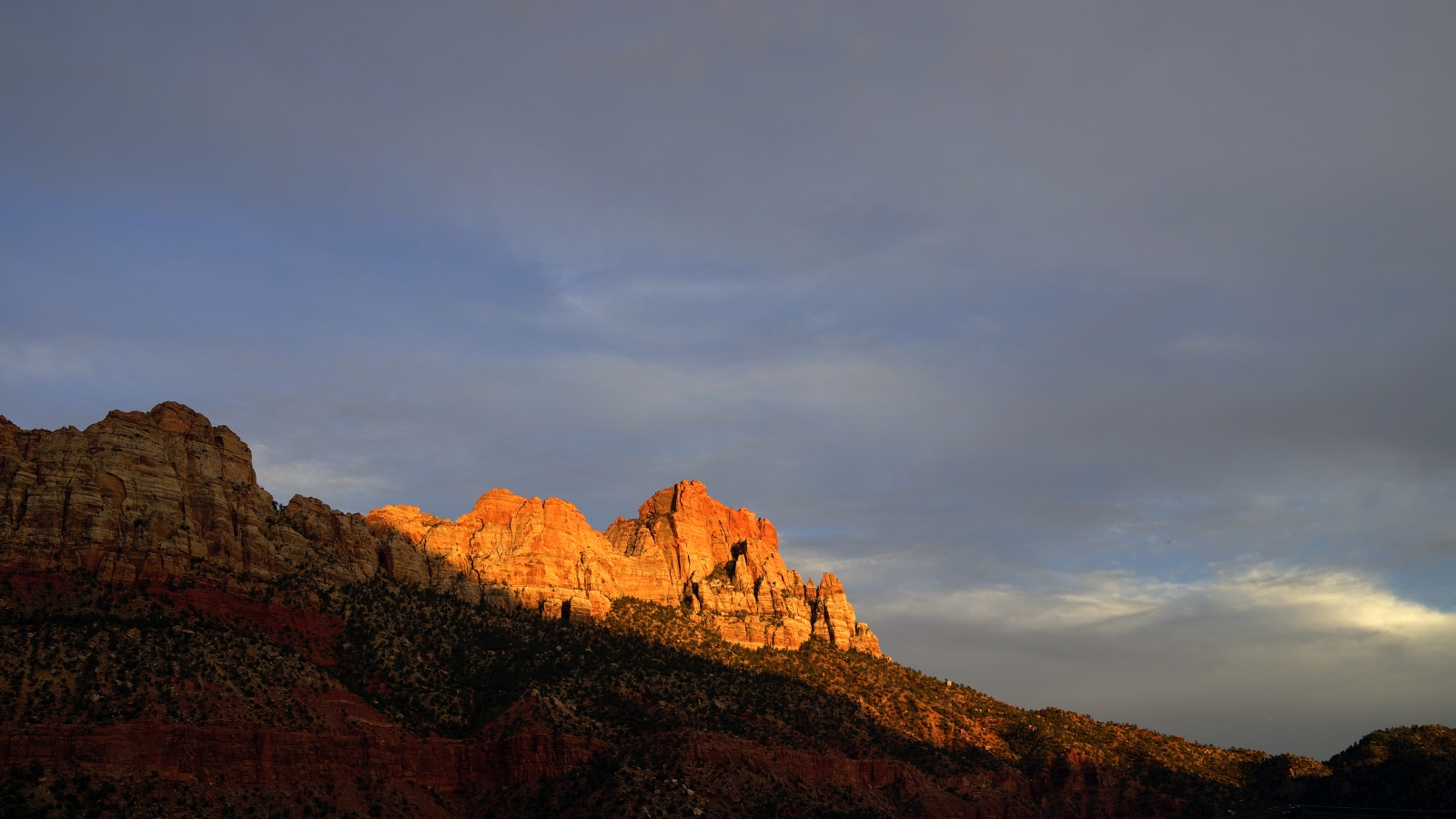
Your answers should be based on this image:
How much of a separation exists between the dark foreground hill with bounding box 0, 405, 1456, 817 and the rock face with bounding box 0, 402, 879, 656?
1.17ft

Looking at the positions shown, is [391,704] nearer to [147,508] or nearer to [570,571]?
[147,508]

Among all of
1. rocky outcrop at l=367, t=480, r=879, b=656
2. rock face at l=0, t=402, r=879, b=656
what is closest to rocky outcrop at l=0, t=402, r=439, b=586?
rock face at l=0, t=402, r=879, b=656

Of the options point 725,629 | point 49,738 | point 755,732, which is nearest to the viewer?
point 49,738

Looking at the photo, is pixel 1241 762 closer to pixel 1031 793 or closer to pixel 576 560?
pixel 1031 793

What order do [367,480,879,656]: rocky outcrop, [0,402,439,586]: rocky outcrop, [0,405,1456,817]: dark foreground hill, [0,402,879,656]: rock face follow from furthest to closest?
[367,480,879,656]: rocky outcrop < [0,402,879,656]: rock face < [0,402,439,586]: rocky outcrop < [0,405,1456,817]: dark foreground hill

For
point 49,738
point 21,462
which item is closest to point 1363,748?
point 49,738

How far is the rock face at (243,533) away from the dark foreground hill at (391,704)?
36 cm

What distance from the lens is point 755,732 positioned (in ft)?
447

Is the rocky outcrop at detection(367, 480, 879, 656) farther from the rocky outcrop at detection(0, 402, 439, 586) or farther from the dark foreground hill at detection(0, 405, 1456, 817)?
the rocky outcrop at detection(0, 402, 439, 586)

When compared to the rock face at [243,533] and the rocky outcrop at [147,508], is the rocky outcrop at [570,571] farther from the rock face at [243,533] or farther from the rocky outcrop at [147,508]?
the rocky outcrop at [147,508]

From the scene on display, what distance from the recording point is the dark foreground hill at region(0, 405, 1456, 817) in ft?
317

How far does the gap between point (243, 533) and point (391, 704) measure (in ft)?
88.8

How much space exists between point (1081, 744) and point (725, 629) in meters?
57.8

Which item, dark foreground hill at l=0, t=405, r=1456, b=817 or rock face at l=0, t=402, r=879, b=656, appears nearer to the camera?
dark foreground hill at l=0, t=405, r=1456, b=817
